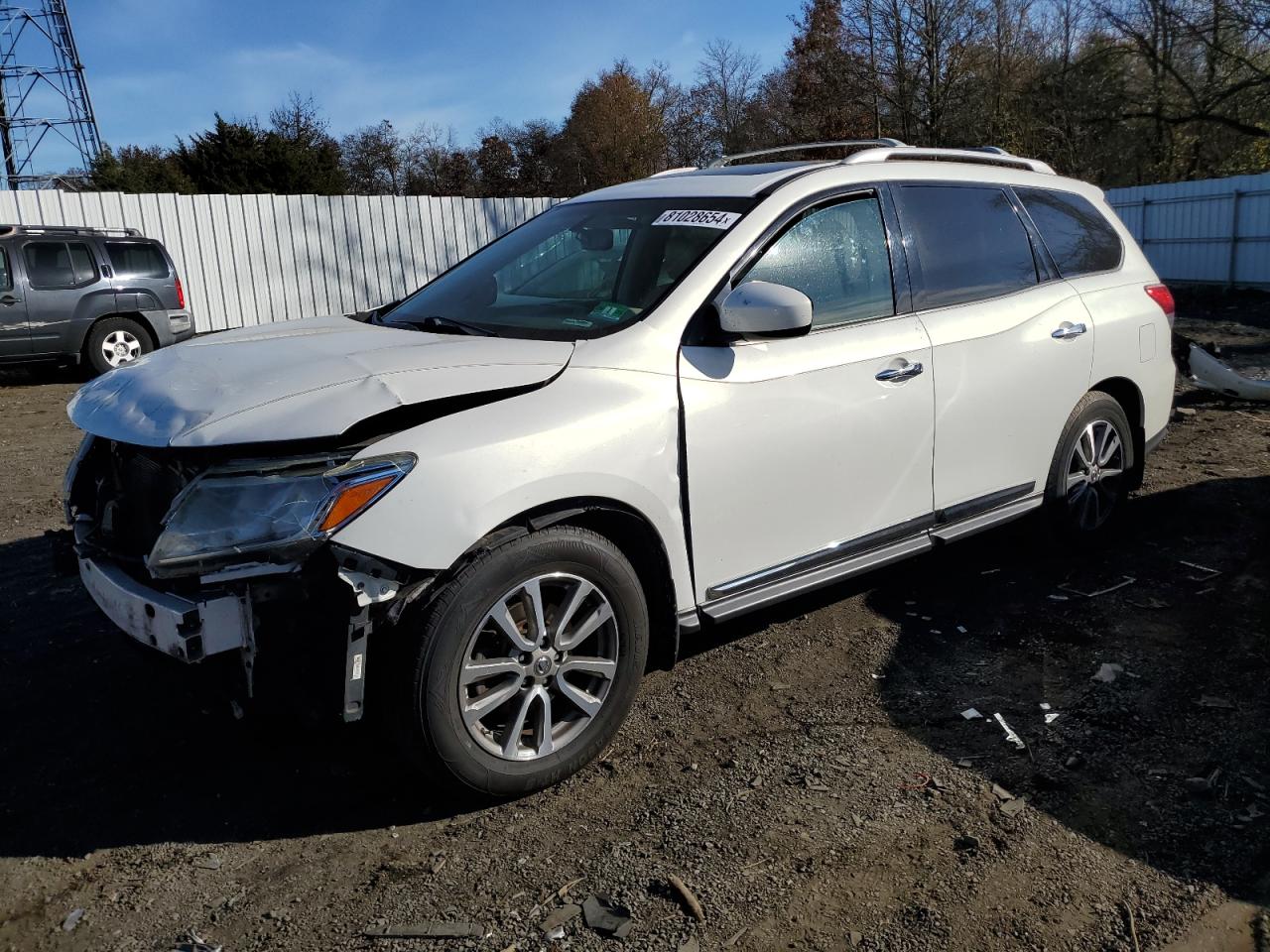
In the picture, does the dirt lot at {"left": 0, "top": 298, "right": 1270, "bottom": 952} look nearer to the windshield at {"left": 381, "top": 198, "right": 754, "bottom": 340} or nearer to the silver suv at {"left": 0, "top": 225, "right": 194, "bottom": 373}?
the windshield at {"left": 381, "top": 198, "right": 754, "bottom": 340}

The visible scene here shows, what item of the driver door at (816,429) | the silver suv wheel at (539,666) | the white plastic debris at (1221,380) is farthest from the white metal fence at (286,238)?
the silver suv wheel at (539,666)

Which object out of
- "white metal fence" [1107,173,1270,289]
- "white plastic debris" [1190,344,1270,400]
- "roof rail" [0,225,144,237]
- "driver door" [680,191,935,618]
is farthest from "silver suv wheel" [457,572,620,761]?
"white metal fence" [1107,173,1270,289]

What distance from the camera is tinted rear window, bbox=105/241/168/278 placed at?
42.5ft

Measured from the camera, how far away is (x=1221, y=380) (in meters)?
8.01

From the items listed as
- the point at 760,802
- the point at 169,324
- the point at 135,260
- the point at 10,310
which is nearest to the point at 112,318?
the point at 169,324

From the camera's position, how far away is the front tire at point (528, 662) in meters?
2.75

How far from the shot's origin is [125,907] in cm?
266

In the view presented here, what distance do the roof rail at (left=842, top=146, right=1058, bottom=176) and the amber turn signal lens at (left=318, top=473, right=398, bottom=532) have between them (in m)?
2.37

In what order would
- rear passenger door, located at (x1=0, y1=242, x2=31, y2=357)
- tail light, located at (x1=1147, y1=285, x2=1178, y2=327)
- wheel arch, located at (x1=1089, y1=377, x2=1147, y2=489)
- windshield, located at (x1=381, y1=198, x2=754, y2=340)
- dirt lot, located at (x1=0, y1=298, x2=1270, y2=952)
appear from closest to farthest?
dirt lot, located at (x1=0, y1=298, x2=1270, y2=952) → windshield, located at (x1=381, y1=198, x2=754, y2=340) → wheel arch, located at (x1=1089, y1=377, x2=1147, y2=489) → tail light, located at (x1=1147, y1=285, x2=1178, y2=327) → rear passenger door, located at (x1=0, y1=242, x2=31, y2=357)

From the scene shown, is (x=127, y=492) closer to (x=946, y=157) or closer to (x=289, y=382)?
(x=289, y=382)

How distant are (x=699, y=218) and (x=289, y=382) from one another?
163 centimetres

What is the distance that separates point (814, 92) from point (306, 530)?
104 feet

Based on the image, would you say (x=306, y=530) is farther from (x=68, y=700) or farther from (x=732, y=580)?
(x=68, y=700)

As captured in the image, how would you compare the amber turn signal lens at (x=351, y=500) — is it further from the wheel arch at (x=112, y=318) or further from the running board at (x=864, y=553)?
the wheel arch at (x=112, y=318)
